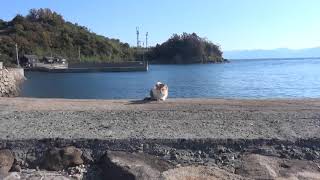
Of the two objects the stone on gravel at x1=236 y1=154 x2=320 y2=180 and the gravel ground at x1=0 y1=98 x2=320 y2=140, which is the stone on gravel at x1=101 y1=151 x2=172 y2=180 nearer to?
the gravel ground at x1=0 y1=98 x2=320 y2=140

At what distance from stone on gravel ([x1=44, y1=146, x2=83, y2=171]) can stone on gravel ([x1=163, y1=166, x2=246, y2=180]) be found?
178 cm

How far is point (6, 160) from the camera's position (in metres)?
10.0

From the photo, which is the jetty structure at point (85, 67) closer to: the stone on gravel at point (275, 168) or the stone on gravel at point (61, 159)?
the stone on gravel at point (61, 159)

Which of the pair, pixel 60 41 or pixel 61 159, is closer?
pixel 61 159

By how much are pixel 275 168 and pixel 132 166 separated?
2384mm

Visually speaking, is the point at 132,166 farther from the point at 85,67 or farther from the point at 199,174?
the point at 85,67

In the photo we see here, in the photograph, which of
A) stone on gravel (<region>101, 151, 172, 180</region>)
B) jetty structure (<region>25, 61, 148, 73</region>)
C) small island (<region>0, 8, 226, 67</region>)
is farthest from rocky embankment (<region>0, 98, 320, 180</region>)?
small island (<region>0, 8, 226, 67</region>)

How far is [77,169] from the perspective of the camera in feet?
32.4

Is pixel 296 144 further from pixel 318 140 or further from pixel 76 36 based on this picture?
pixel 76 36

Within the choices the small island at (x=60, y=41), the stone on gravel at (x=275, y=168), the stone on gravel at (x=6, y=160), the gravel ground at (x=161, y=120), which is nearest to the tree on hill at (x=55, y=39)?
the small island at (x=60, y=41)

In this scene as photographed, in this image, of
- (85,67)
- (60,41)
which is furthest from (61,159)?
(60,41)

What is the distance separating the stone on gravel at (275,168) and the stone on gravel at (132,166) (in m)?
1.33

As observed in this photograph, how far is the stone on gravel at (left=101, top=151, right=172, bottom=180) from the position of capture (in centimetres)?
895

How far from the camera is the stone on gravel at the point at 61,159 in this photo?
994cm
